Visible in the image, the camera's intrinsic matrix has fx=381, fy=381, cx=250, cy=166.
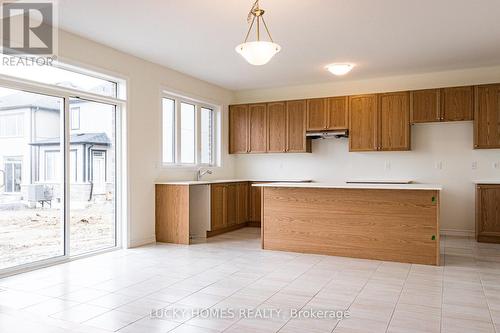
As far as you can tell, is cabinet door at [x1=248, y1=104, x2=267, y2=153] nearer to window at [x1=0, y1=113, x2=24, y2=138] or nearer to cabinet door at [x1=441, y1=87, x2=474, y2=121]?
cabinet door at [x1=441, y1=87, x2=474, y2=121]

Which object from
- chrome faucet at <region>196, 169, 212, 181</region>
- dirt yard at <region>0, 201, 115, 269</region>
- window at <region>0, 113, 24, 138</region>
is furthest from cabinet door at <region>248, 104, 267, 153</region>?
window at <region>0, 113, 24, 138</region>

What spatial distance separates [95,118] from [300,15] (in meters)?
2.78

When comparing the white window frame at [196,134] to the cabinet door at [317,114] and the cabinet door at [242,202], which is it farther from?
the cabinet door at [317,114]

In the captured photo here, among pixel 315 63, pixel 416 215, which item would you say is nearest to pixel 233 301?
pixel 416 215

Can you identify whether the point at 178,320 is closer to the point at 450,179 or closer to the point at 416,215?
the point at 416,215

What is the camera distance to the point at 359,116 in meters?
6.30

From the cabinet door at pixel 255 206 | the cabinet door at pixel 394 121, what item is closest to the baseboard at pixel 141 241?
the cabinet door at pixel 255 206

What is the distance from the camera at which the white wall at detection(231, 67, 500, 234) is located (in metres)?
5.87

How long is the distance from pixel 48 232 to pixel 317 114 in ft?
14.7

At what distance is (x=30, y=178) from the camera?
13.1 ft

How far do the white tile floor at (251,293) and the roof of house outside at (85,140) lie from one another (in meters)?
1.35

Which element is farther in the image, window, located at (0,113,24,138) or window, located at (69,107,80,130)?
window, located at (69,107,80,130)

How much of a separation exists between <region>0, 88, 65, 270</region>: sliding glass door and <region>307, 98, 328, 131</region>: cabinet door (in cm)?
397

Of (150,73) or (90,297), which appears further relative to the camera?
(150,73)
